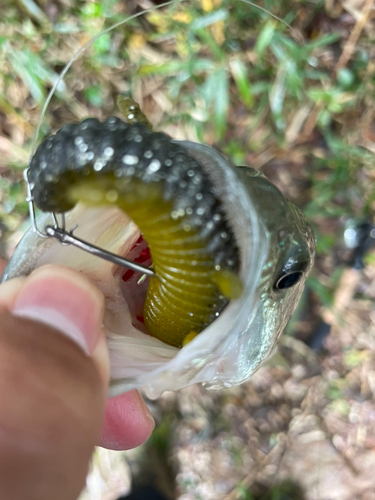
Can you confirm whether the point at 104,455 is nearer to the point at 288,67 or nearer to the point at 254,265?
the point at 254,265

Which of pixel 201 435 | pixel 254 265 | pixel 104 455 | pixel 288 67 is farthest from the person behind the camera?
pixel 201 435

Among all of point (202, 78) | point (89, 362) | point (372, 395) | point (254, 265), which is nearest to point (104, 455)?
point (372, 395)

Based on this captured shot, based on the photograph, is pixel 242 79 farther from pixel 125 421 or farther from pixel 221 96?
pixel 125 421

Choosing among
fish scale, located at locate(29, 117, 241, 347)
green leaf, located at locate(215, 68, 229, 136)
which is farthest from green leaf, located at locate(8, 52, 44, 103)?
fish scale, located at locate(29, 117, 241, 347)

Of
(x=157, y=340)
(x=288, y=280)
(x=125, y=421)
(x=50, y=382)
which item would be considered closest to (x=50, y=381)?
(x=50, y=382)

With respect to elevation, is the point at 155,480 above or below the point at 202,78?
below
